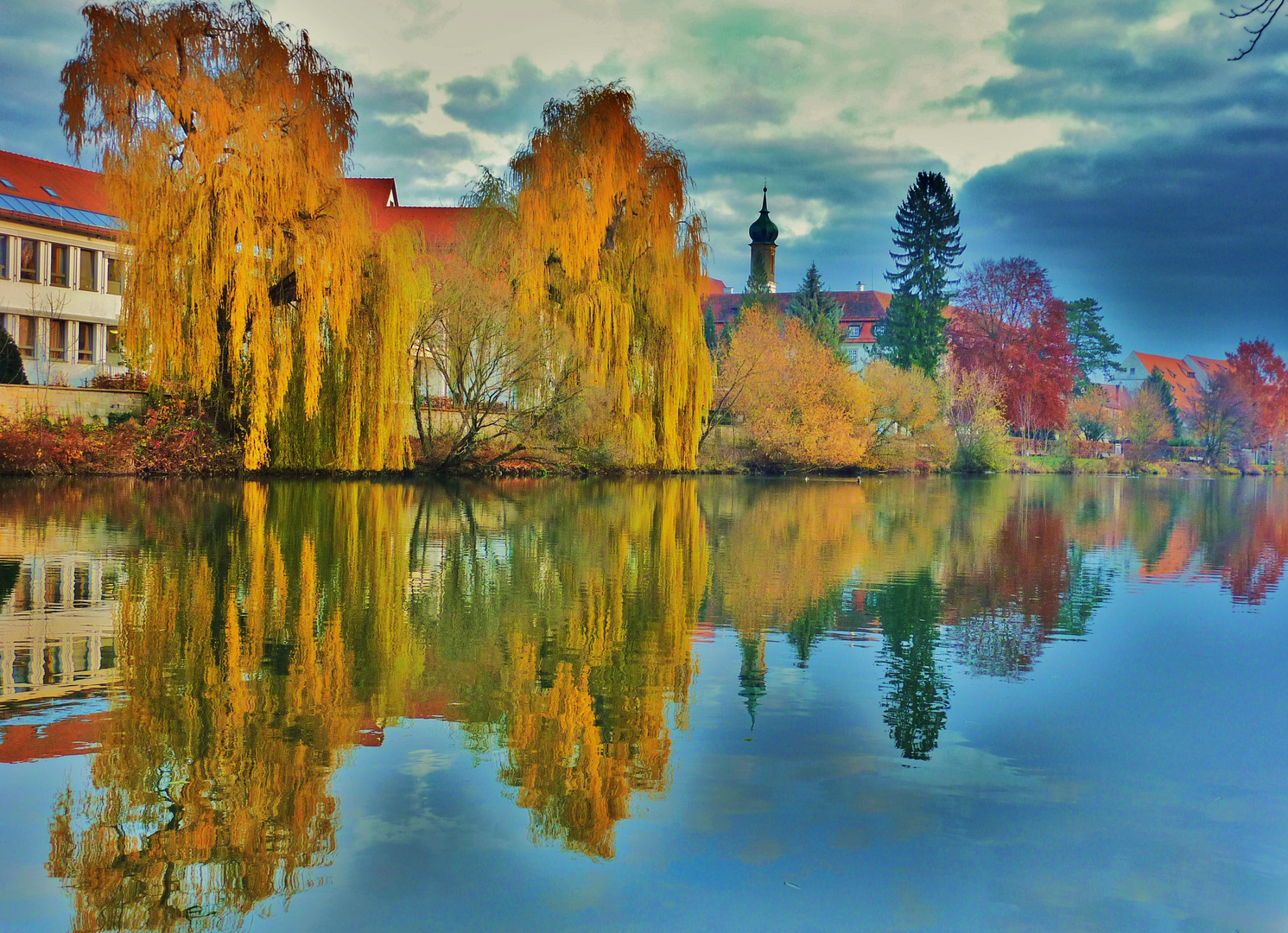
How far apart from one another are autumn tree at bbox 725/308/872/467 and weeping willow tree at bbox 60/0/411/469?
74.2 ft

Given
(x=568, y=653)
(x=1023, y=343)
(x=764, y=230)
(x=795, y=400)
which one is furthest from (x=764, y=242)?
(x=568, y=653)

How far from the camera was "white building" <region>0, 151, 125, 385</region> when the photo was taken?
133 ft

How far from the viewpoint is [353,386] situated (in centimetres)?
2630

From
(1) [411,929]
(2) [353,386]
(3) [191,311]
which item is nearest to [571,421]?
(2) [353,386]

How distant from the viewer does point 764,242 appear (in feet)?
300

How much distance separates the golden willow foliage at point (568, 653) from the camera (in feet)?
16.1

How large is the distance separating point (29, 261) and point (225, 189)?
2320 centimetres

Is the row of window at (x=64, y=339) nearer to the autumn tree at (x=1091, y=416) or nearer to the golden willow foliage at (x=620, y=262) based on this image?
the golden willow foliage at (x=620, y=262)

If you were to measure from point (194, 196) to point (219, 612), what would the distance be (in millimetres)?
16872

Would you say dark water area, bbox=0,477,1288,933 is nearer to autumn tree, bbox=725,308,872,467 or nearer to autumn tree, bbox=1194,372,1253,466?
autumn tree, bbox=725,308,872,467

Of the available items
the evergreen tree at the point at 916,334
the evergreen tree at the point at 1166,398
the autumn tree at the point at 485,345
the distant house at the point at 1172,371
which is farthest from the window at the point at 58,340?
the distant house at the point at 1172,371

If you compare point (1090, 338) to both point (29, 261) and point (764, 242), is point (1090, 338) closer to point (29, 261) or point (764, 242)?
point (764, 242)

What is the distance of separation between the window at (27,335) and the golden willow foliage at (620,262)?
22391mm

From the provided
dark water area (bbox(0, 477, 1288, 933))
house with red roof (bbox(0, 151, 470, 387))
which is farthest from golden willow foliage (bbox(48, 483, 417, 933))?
house with red roof (bbox(0, 151, 470, 387))
